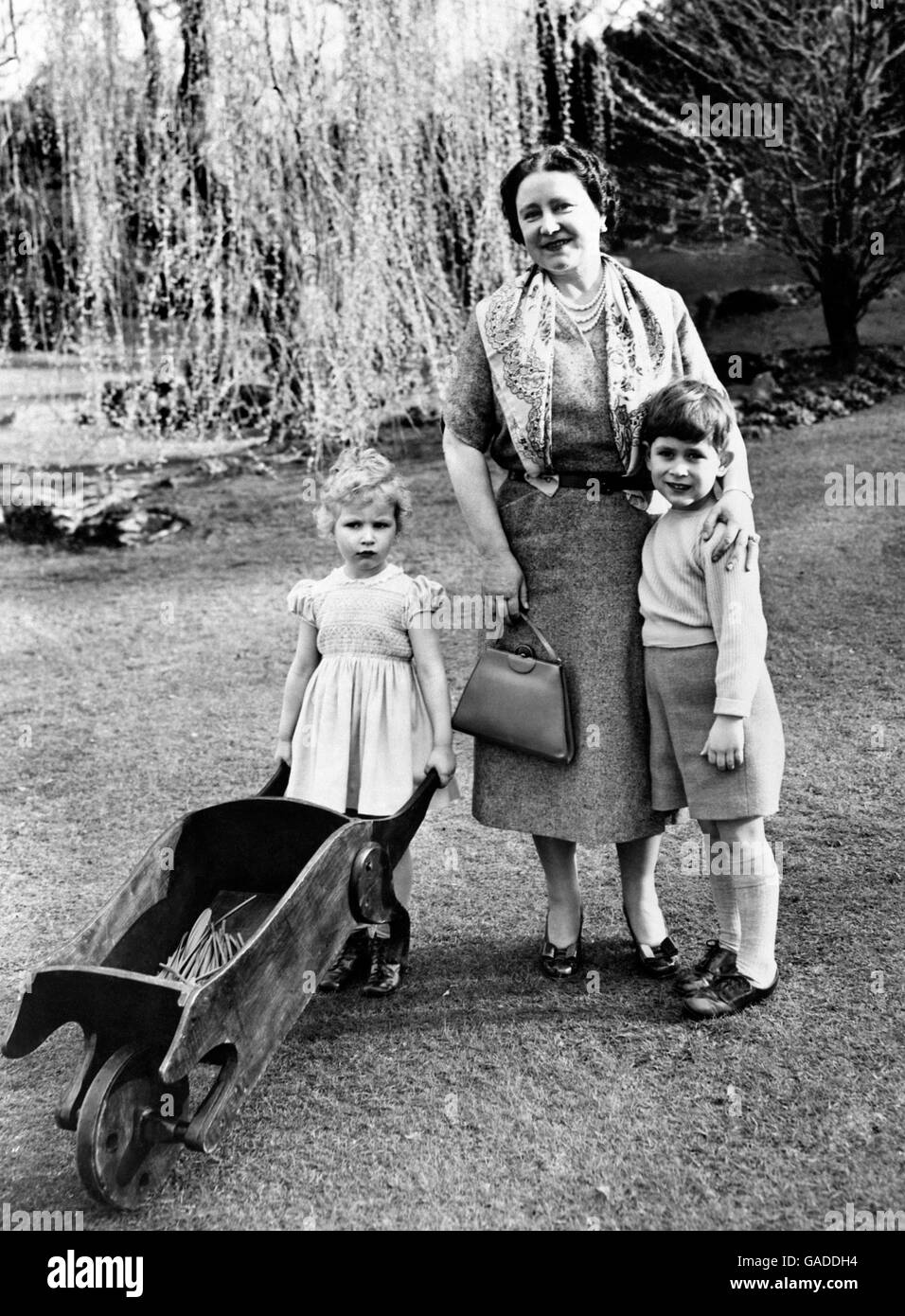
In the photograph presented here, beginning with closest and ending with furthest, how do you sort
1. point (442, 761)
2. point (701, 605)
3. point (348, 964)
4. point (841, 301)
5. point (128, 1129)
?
point (128, 1129) < point (701, 605) < point (442, 761) < point (348, 964) < point (841, 301)

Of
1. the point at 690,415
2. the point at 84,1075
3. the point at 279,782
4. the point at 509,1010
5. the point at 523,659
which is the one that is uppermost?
the point at 690,415

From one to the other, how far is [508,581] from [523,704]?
0.79 ft

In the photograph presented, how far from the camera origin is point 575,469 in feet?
8.04

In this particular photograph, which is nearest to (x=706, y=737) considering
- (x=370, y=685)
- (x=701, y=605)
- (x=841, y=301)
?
(x=701, y=605)

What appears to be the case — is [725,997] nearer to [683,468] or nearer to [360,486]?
[683,468]

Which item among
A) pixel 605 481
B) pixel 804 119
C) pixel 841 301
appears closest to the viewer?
pixel 605 481

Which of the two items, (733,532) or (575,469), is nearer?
(733,532)

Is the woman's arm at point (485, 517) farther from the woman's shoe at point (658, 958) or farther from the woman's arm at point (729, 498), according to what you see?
the woman's shoe at point (658, 958)

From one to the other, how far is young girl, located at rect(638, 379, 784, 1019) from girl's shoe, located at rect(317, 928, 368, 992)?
2.19ft

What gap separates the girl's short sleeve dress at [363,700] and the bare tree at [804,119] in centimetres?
484

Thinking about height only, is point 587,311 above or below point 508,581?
above

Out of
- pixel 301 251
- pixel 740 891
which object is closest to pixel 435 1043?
pixel 740 891

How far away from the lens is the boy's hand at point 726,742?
2295 millimetres

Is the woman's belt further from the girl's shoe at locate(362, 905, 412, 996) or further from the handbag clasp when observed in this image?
the girl's shoe at locate(362, 905, 412, 996)
